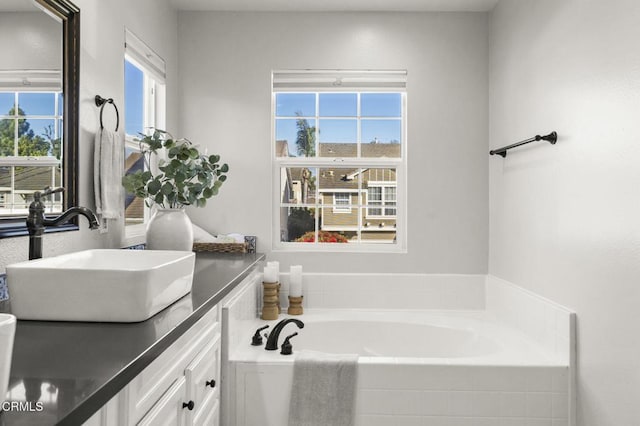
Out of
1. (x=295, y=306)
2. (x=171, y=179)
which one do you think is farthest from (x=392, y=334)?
(x=171, y=179)

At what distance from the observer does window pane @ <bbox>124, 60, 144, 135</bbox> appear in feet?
8.22

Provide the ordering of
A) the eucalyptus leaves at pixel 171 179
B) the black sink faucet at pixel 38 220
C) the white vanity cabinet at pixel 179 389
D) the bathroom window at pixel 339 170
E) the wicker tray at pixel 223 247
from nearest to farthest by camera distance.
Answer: the white vanity cabinet at pixel 179 389 < the black sink faucet at pixel 38 220 < the eucalyptus leaves at pixel 171 179 < the wicker tray at pixel 223 247 < the bathroom window at pixel 339 170

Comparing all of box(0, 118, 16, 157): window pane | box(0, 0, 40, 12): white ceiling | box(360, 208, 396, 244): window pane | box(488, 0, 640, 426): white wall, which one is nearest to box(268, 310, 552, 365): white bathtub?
box(488, 0, 640, 426): white wall

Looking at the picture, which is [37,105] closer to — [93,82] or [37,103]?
[37,103]

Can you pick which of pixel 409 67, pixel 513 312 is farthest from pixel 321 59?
pixel 513 312

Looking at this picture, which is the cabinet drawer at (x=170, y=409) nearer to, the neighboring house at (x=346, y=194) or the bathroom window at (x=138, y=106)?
the bathroom window at (x=138, y=106)

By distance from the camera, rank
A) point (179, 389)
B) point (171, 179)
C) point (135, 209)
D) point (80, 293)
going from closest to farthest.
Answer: point (80, 293) → point (179, 389) → point (171, 179) → point (135, 209)

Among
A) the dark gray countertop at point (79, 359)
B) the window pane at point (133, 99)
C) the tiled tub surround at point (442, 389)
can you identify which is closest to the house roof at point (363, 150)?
the window pane at point (133, 99)

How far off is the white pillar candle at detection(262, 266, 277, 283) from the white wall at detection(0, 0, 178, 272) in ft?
3.08

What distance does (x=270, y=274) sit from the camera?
113 inches

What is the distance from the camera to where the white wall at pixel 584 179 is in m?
1.67

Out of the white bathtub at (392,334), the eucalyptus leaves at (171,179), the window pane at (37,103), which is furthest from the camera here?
the white bathtub at (392,334)

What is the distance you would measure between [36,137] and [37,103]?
118 mm

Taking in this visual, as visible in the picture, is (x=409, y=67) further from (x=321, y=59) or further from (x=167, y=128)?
(x=167, y=128)
